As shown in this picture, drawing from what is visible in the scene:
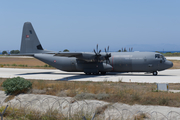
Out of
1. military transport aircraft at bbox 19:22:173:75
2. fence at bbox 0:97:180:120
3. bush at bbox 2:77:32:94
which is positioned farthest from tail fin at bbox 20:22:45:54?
fence at bbox 0:97:180:120

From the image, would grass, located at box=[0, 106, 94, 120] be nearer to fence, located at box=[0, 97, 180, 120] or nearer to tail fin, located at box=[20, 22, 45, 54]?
fence, located at box=[0, 97, 180, 120]

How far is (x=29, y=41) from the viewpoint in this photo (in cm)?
3800

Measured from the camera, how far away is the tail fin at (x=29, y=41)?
3791cm

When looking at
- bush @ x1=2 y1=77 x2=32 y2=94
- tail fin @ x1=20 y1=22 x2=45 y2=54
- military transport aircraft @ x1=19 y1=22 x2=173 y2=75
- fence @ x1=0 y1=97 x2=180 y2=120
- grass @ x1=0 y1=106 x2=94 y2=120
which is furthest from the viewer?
tail fin @ x1=20 y1=22 x2=45 y2=54

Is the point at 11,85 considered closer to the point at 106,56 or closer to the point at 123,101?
the point at 123,101

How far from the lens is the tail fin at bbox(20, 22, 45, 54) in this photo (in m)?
37.9

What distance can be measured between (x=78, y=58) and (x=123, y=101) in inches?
704

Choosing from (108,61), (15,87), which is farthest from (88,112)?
(108,61)

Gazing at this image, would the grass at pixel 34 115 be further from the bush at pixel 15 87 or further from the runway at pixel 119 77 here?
the runway at pixel 119 77

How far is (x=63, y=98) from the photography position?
1681 centimetres

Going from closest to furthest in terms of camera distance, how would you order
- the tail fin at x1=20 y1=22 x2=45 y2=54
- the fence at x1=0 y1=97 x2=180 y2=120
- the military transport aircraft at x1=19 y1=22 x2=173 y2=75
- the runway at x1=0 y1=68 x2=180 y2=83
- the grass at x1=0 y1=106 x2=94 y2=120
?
the fence at x1=0 y1=97 x2=180 y2=120, the grass at x1=0 y1=106 x2=94 y2=120, the runway at x1=0 y1=68 x2=180 y2=83, the military transport aircraft at x1=19 y1=22 x2=173 y2=75, the tail fin at x1=20 y1=22 x2=45 y2=54

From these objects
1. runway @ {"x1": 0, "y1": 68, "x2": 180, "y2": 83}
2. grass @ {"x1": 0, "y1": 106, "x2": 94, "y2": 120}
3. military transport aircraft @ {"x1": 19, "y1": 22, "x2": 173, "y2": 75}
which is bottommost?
grass @ {"x1": 0, "y1": 106, "x2": 94, "y2": 120}

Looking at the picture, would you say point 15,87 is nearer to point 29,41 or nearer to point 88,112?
point 88,112

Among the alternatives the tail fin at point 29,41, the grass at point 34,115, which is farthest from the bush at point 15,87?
the tail fin at point 29,41
